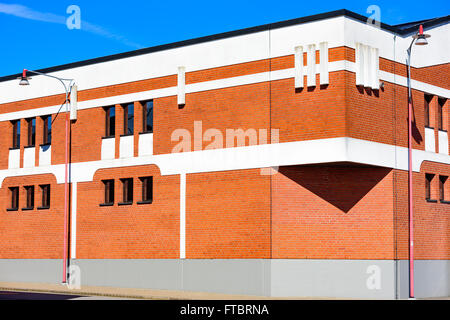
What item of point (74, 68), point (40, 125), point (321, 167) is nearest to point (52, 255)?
point (40, 125)

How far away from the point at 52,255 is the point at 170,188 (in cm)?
777

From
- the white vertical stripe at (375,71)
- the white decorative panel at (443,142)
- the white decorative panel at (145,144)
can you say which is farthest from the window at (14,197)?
the white decorative panel at (443,142)

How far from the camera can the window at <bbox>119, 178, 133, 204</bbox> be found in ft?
119

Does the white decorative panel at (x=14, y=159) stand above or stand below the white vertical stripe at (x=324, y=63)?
below

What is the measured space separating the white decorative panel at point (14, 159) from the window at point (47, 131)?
1.96 metres

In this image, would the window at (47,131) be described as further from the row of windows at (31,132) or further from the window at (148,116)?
the window at (148,116)

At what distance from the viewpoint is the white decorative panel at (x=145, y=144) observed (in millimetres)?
35406

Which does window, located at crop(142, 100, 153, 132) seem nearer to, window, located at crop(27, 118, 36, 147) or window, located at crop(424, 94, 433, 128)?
window, located at crop(27, 118, 36, 147)

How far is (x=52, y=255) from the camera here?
38469 millimetres

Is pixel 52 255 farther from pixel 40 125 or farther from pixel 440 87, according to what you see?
pixel 440 87

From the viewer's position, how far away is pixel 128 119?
36.6 metres

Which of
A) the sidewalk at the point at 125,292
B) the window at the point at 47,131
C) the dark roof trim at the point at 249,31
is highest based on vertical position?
the dark roof trim at the point at 249,31

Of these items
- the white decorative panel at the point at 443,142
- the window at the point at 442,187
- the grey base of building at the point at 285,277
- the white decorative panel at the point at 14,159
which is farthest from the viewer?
the white decorative panel at the point at 14,159

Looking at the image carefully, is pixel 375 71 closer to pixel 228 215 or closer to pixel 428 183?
pixel 428 183
